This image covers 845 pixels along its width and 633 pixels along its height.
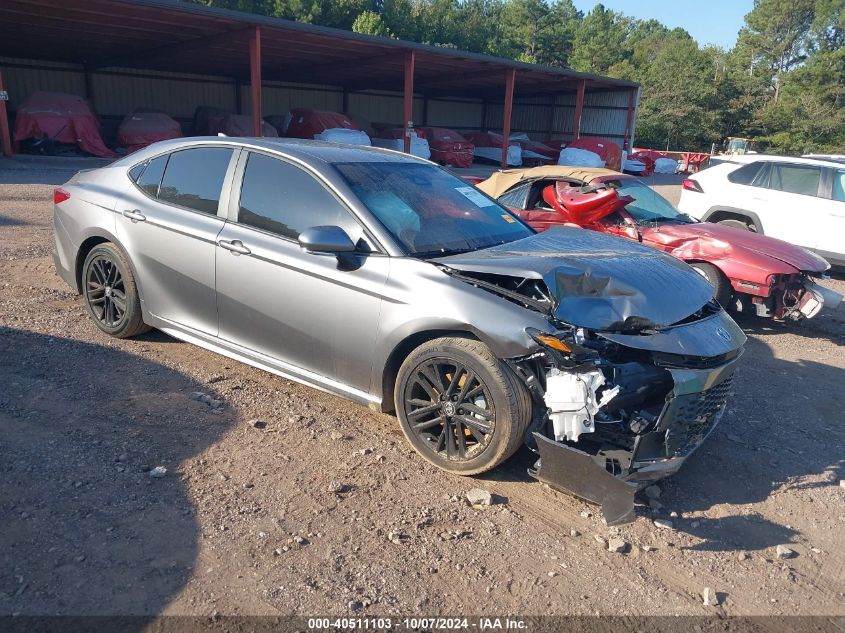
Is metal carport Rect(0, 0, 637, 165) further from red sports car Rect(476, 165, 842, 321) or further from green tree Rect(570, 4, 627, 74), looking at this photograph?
green tree Rect(570, 4, 627, 74)

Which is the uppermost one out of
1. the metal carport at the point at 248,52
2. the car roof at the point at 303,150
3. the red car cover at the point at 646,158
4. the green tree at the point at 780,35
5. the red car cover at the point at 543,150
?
the green tree at the point at 780,35

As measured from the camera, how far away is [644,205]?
782 centimetres

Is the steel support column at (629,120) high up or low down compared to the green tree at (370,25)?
down

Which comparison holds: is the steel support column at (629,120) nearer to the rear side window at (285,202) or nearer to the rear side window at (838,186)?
the rear side window at (838,186)

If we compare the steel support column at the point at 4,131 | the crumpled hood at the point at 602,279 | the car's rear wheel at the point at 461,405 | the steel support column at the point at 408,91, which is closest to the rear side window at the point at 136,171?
the crumpled hood at the point at 602,279

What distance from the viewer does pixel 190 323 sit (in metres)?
4.72

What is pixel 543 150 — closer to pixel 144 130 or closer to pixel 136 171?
pixel 144 130

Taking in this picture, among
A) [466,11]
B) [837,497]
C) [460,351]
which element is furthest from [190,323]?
[466,11]

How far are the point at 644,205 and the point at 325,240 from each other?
205 inches

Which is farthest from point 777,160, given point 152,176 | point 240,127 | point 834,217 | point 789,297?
point 240,127

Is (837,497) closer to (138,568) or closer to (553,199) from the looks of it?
(138,568)

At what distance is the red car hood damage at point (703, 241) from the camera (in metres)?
6.81

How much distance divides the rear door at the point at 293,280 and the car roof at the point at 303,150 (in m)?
0.10

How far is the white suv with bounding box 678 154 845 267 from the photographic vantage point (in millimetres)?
9570
